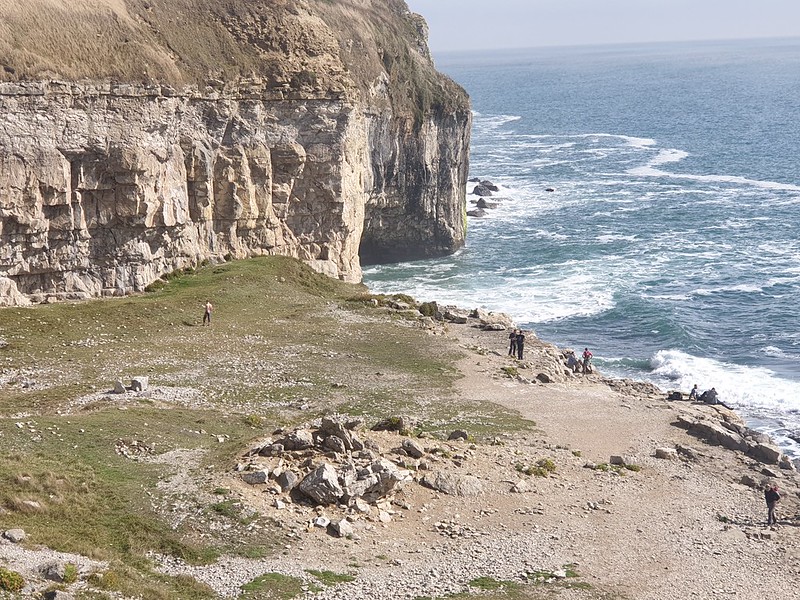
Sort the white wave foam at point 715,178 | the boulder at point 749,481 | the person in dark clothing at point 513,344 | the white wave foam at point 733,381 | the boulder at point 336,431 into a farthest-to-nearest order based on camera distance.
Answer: the white wave foam at point 715,178 → the white wave foam at point 733,381 → the person in dark clothing at point 513,344 → the boulder at point 749,481 → the boulder at point 336,431

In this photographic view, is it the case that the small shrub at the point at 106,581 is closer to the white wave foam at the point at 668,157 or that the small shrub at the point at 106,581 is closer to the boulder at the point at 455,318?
the boulder at the point at 455,318

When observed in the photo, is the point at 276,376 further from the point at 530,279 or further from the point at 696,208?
the point at 696,208

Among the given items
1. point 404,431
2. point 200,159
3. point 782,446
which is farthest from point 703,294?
point 404,431

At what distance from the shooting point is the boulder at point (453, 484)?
34.8 meters

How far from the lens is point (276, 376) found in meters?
48.0

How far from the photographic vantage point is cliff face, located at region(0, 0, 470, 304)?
176 feet

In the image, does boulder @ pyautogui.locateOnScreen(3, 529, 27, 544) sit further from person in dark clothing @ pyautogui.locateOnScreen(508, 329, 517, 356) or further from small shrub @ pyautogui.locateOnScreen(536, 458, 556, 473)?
person in dark clothing @ pyautogui.locateOnScreen(508, 329, 517, 356)

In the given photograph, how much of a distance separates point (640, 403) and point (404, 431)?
17268 millimetres

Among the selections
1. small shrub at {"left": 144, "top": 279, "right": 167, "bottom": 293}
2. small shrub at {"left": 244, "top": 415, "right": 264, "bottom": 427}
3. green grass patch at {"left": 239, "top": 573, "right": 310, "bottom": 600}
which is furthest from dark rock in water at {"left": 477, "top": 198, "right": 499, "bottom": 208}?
green grass patch at {"left": 239, "top": 573, "right": 310, "bottom": 600}

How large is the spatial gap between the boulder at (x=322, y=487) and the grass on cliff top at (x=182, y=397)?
2.11 m

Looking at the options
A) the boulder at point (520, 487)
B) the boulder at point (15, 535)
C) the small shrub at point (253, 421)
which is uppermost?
the boulder at point (15, 535)

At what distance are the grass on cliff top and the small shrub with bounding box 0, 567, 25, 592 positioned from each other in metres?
2.00

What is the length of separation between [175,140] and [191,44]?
7.53 m

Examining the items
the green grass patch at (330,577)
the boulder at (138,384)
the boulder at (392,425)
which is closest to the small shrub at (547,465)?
the boulder at (392,425)
